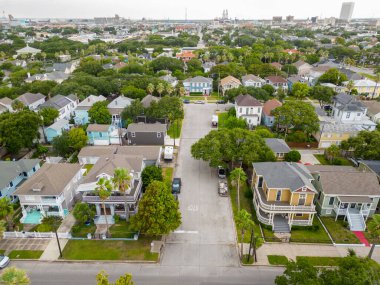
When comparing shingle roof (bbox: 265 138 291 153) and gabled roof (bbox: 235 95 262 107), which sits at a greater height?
gabled roof (bbox: 235 95 262 107)

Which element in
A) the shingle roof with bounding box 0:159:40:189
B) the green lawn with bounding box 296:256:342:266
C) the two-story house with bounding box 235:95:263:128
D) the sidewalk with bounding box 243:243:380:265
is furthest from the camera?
the two-story house with bounding box 235:95:263:128

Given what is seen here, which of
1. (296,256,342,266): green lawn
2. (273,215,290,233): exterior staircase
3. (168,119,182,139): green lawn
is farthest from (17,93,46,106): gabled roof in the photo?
(296,256,342,266): green lawn

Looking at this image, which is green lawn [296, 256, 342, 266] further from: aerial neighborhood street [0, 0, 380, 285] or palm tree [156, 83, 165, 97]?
palm tree [156, 83, 165, 97]

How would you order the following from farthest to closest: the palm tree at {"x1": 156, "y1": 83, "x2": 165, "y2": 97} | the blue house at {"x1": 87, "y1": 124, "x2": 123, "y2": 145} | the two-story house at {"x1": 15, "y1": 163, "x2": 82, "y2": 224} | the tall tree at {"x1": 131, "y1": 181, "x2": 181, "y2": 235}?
1. the palm tree at {"x1": 156, "y1": 83, "x2": 165, "y2": 97}
2. the blue house at {"x1": 87, "y1": 124, "x2": 123, "y2": 145}
3. the two-story house at {"x1": 15, "y1": 163, "x2": 82, "y2": 224}
4. the tall tree at {"x1": 131, "y1": 181, "x2": 181, "y2": 235}

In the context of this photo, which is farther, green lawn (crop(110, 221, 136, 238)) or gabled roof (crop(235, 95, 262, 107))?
gabled roof (crop(235, 95, 262, 107))

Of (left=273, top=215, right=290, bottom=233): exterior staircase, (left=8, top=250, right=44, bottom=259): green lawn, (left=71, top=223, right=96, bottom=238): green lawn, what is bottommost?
(left=8, top=250, right=44, bottom=259): green lawn

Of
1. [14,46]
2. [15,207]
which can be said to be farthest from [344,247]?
[14,46]

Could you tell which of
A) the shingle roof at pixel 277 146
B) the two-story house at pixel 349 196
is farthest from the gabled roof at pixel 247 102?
the two-story house at pixel 349 196
